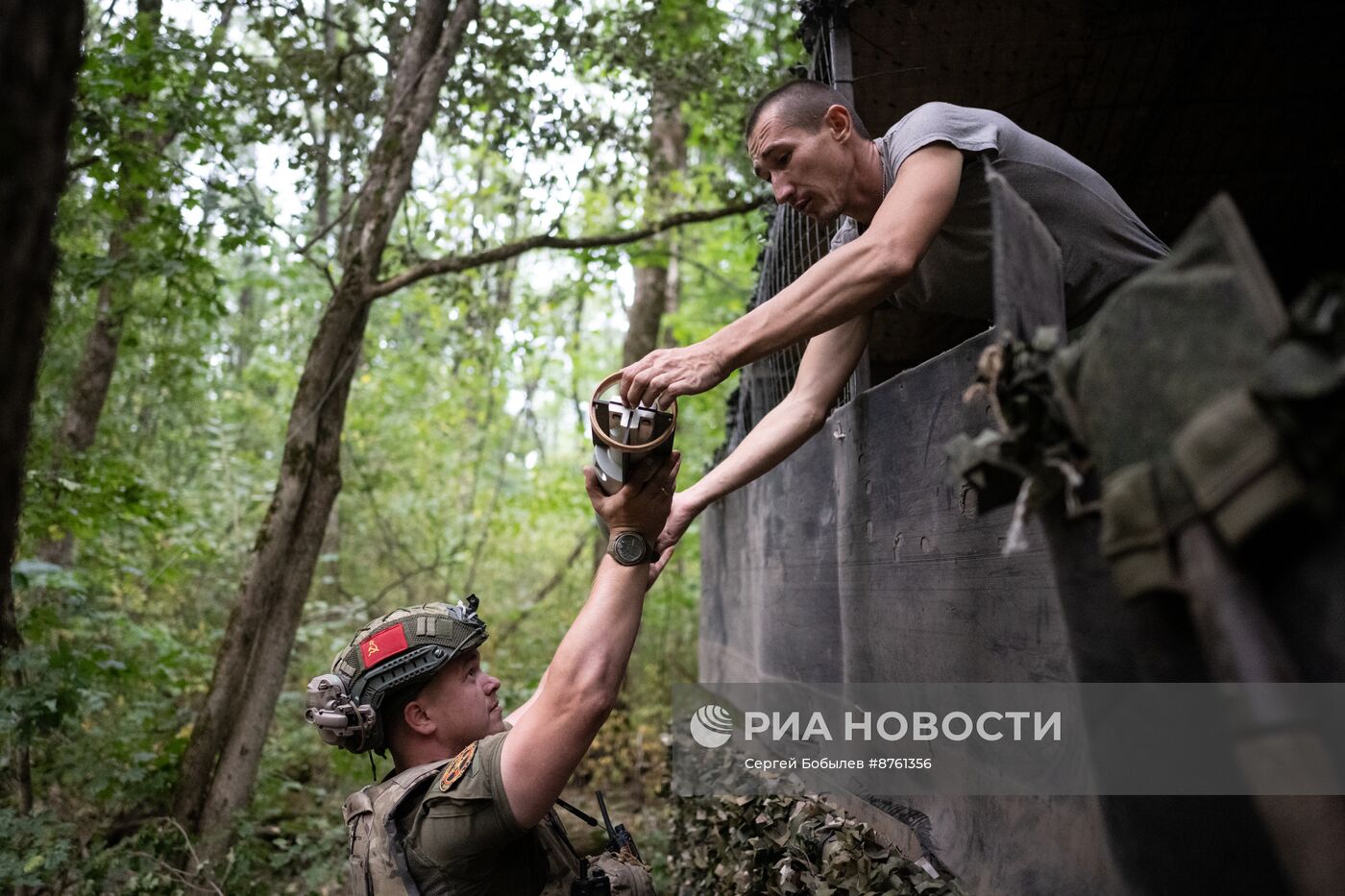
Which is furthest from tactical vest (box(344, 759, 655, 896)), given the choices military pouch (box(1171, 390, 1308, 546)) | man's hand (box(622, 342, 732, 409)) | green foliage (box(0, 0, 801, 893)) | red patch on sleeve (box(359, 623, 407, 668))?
green foliage (box(0, 0, 801, 893))

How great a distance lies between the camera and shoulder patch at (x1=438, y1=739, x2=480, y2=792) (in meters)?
2.57

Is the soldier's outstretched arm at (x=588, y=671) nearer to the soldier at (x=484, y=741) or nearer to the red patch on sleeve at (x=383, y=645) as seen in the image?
the soldier at (x=484, y=741)

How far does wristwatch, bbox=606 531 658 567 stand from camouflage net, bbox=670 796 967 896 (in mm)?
1120

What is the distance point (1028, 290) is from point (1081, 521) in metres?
0.44

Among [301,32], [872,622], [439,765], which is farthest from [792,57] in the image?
[439,765]

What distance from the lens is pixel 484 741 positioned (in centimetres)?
261

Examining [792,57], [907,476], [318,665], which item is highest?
[792,57]

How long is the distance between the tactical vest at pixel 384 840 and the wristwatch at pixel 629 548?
850 millimetres

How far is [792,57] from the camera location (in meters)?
9.47

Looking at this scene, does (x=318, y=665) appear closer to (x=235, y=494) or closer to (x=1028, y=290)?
(x=235, y=494)

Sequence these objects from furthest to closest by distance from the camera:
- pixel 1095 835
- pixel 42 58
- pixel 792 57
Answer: pixel 792 57
pixel 1095 835
pixel 42 58

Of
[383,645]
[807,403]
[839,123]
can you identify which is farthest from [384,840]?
[839,123]

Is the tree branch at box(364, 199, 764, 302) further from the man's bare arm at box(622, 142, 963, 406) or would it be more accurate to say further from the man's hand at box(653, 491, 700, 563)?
the man's bare arm at box(622, 142, 963, 406)

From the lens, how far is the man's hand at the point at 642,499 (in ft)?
8.36
